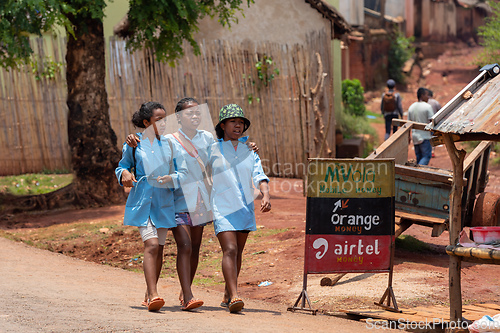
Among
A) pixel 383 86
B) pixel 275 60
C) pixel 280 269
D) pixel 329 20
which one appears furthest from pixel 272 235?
pixel 383 86

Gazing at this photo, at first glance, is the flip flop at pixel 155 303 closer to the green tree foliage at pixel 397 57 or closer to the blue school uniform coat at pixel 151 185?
the blue school uniform coat at pixel 151 185

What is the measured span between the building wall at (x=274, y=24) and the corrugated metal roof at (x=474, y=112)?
10.2 meters

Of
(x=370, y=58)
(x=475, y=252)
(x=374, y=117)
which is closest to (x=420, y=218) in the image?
(x=475, y=252)

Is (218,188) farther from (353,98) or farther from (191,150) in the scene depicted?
(353,98)

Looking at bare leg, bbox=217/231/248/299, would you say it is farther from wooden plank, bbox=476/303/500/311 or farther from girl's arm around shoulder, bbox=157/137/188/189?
wooden plank, bbox=476/303/500/311

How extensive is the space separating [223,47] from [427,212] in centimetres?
744

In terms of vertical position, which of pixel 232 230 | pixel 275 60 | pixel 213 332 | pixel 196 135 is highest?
pixel 275 60

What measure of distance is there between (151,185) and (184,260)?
2.18 feet

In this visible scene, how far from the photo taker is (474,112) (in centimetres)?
483

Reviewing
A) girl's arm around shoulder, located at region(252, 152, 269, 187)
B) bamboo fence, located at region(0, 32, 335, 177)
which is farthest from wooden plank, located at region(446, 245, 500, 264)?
bamboo fence, located at region(0, 32, 335, 177)

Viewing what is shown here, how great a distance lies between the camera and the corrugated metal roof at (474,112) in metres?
4.60

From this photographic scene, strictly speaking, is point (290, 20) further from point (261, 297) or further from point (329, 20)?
point (261, 297)

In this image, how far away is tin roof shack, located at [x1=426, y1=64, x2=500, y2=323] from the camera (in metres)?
4.65

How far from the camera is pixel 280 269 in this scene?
707cm
